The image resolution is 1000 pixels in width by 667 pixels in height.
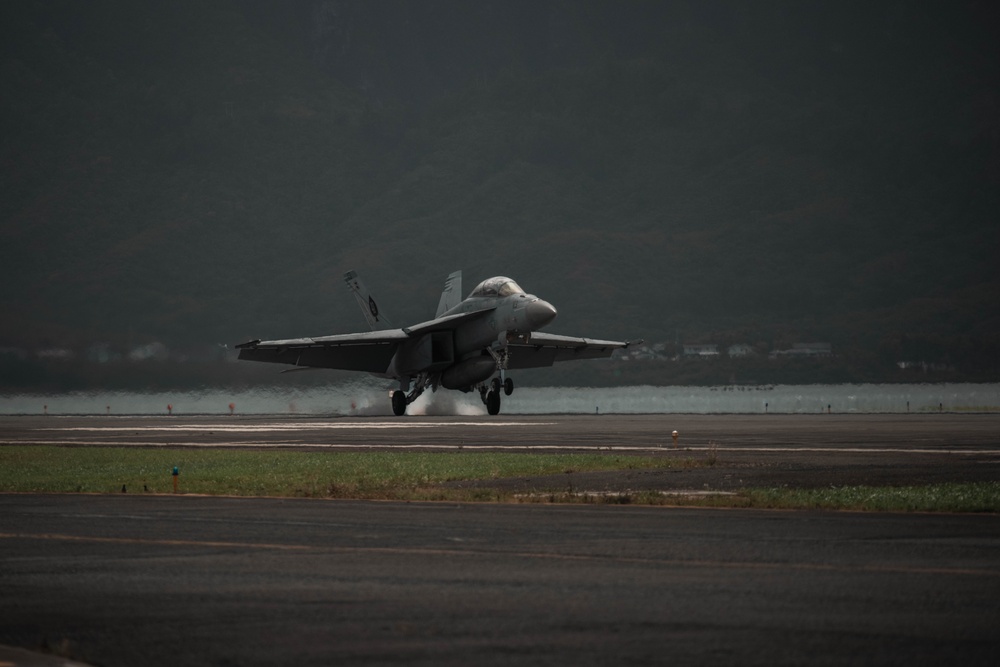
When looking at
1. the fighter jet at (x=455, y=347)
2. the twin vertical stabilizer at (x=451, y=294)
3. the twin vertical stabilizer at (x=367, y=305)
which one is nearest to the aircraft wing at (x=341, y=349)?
the fighter jet at (x=455, y=347)

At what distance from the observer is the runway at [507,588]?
8.10 meters

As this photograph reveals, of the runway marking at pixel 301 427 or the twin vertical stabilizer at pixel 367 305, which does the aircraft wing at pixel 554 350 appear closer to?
the twin vertical stabilizer at pixel 367 305

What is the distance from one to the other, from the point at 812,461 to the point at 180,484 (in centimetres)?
1248

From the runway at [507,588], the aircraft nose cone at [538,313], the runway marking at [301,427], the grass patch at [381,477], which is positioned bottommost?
the runway at [507,588]

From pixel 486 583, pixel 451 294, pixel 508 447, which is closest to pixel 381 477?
pixel 508 447

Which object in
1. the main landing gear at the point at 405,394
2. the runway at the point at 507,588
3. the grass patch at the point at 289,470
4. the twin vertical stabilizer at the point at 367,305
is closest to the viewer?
the runway at the point at 507,588

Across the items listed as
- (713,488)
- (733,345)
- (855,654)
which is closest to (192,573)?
(855,654)

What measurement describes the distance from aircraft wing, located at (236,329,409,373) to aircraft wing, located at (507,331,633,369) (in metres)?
6.57

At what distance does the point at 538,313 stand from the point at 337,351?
47.0ft

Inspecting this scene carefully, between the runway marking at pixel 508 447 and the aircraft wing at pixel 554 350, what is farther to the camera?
the aircraft wing at pixel 554 350

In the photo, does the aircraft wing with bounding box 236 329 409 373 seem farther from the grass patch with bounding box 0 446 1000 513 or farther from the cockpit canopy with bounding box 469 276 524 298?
the grass patch with bounding box 0 446 1000 513

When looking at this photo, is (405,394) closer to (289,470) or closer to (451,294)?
(451,294)

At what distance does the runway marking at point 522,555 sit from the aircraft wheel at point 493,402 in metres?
42.0

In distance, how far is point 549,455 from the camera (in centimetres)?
2900
